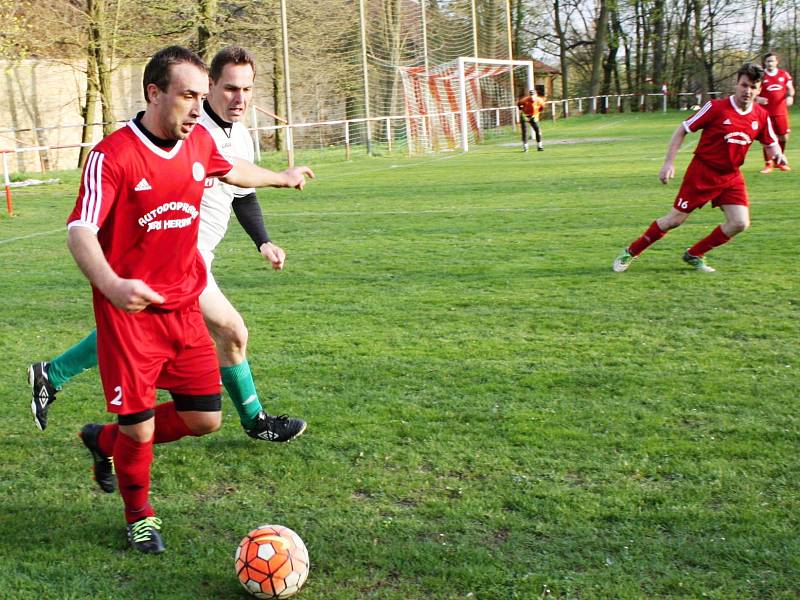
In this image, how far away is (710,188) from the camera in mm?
8195

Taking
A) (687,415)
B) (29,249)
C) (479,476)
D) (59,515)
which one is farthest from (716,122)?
(29,249)

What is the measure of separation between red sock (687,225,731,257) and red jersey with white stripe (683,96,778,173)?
555 mm

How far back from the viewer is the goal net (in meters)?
27.6

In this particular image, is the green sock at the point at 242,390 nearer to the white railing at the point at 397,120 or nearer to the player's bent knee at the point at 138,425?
the player's bent knee at the point at 138,425

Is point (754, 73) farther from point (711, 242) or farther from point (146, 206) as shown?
point (146, 206)

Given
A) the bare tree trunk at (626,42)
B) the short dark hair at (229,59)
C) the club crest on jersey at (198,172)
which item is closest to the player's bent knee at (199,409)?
the club crest on jersey at (198,172)

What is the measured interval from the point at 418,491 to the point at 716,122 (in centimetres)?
550

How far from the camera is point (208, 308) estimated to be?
424 cm

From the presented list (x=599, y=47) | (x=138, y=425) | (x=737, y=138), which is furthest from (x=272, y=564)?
(x=599, y=47)

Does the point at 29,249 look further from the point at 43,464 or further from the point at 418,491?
the point at 418,491

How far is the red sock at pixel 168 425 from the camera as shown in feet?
12.7

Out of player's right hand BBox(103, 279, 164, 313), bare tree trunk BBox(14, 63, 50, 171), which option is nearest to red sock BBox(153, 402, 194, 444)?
player's right hand BBox(103, 279, 164, 313)

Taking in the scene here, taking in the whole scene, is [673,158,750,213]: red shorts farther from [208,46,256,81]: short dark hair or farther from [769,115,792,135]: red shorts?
[769,115,792,135]: red shorts

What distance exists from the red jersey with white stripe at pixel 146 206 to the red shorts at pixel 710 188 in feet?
18.7
